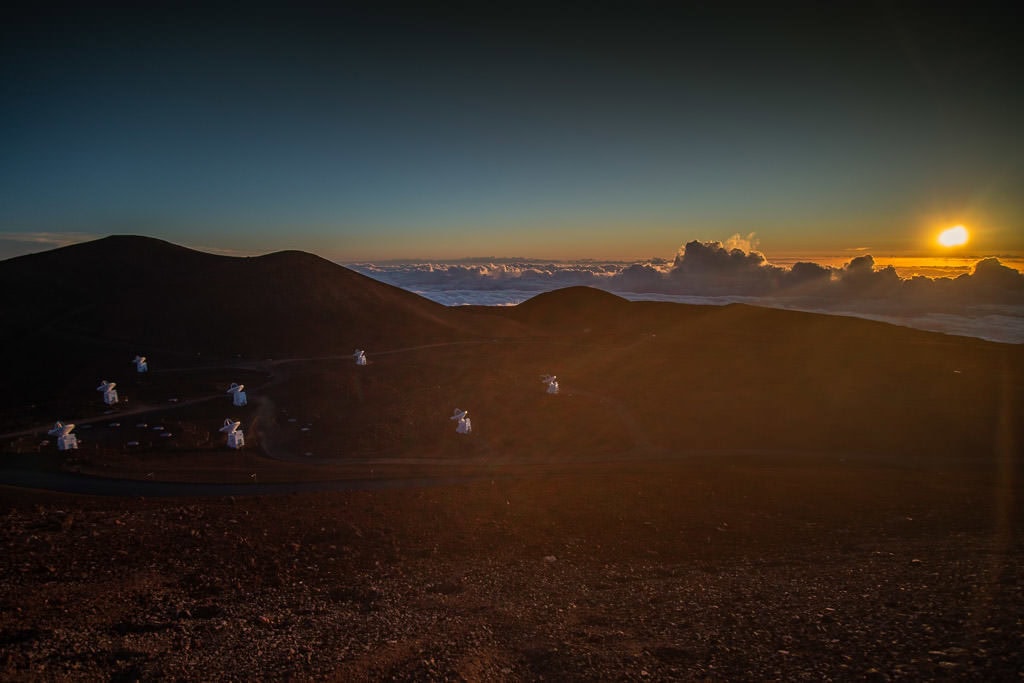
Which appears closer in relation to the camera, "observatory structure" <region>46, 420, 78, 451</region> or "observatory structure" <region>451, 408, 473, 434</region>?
"observatory structure" <region>46, 420, 78, 451</region>

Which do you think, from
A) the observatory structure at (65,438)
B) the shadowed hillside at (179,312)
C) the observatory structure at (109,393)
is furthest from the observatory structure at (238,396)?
the shadowed hillside at (179,312)

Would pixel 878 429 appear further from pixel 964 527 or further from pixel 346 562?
pixel 346 562

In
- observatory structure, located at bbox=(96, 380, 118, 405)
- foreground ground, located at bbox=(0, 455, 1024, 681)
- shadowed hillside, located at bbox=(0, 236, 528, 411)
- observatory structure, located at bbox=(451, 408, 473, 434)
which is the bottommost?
observatory structure, located at bbox=(451, 408, 473, 434)

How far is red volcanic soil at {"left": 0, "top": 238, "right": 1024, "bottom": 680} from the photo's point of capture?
39.7 feet

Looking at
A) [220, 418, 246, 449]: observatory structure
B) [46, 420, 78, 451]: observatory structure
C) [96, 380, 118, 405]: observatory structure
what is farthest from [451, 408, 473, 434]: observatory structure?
[96, 380, 118, 405]: observatory structure

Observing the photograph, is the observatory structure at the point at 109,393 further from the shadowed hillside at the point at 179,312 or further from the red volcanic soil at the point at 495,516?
the shadowed hillside at the point at 179,312

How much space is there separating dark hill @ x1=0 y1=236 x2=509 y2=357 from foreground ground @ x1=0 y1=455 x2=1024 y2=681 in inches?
1696

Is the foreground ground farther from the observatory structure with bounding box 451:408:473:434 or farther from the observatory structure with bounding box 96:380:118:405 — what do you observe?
the observatory structure with bounding box 96:380:118:405

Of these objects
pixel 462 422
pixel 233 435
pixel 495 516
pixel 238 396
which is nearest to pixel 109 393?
pixel 238 396

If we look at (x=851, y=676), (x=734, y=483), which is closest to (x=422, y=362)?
(x=734, y=483)

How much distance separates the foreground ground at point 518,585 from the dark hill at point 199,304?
43.1m

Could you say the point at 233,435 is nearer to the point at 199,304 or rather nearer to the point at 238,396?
the point at 238,396

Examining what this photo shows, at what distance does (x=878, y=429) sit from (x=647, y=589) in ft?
133

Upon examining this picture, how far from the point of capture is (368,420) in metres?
41.7
